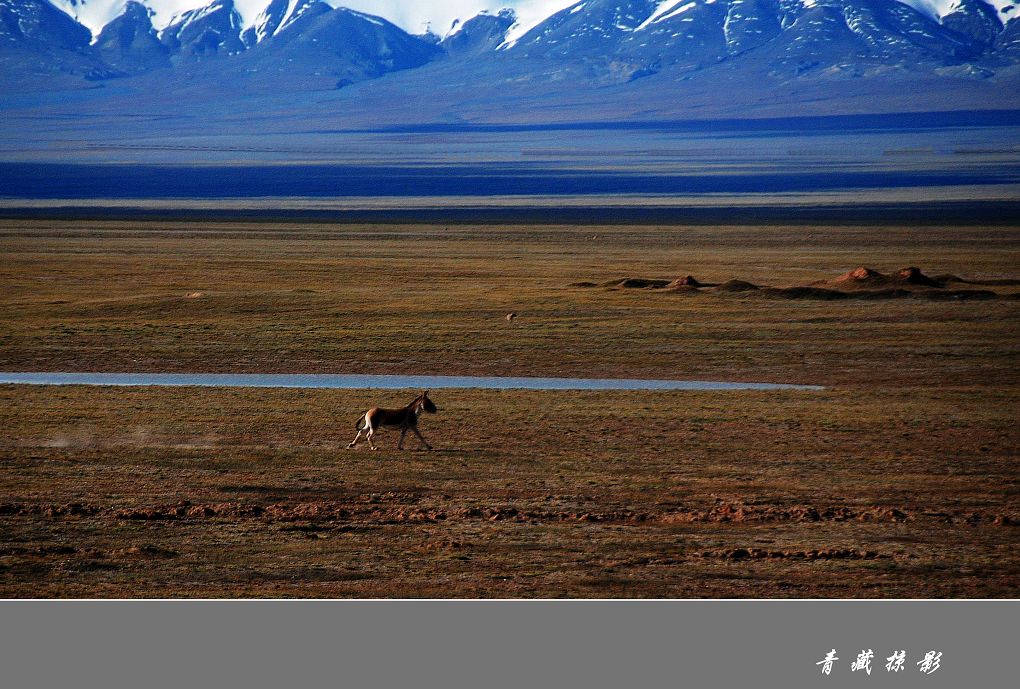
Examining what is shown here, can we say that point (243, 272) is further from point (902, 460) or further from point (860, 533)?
point (860, 533)

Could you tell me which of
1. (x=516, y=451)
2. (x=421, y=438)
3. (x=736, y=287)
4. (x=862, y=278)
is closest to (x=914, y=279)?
(x=862, y=278)

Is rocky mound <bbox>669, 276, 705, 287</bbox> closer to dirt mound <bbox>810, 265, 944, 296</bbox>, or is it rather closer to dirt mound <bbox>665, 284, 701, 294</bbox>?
dirt mound <bbox>665, 284, 701, 294</bbox>

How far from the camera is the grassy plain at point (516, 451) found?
12.2 m

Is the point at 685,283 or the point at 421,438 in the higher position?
the point at 421,438

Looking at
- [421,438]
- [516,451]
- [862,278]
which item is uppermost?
[421,438]

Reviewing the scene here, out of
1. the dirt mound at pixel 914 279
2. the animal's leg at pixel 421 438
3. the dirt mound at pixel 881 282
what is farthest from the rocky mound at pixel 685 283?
the animal's leg at pixel 421 438

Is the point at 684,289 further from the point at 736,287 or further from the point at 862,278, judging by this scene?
the point at 862,278

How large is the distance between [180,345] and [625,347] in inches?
411

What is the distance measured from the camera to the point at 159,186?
118812mm

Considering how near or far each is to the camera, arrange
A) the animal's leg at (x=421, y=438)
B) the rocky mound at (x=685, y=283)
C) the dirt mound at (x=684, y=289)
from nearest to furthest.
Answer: the animal's leg at (x=421, y=438) → the dirt mound at (x=684, y=289) → the rocky mound at (x=685, y=283)

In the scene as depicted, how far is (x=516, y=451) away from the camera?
18.2m

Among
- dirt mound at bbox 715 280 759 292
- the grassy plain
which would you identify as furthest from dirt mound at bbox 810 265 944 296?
dirt mound at bbox 715 280 759 292

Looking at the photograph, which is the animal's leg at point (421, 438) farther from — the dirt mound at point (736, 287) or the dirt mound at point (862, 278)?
the dirt mound at point (862, 278)

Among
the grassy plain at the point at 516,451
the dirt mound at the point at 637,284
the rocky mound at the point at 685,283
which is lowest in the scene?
the dirt mound at the point at 637,284
